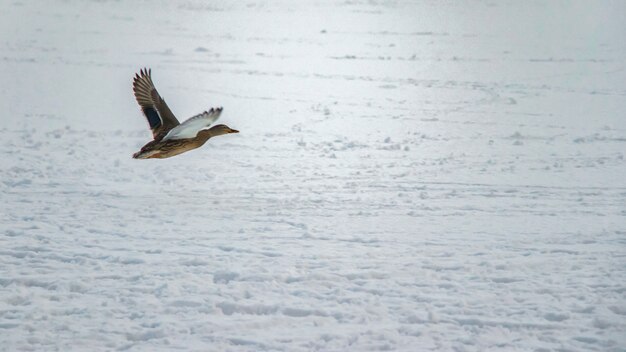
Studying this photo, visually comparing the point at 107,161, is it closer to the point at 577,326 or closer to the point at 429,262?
the point at 429,262

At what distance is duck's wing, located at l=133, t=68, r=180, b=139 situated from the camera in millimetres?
5594

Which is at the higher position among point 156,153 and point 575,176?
point 575,176

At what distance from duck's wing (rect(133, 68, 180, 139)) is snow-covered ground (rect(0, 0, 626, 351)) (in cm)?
104

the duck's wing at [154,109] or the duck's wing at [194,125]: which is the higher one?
the duck's wing at [154,109]

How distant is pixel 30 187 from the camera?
793cm

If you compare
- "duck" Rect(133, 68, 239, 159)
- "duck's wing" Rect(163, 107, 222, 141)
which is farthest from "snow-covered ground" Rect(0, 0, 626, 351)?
"duck's wing" Rect(163, 107, 222, 141)

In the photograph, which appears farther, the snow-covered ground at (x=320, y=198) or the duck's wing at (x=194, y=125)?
the snow-covered ground at (x=320, y=198)

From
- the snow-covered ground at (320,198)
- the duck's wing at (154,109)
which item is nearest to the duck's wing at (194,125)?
the duck's wing at (154,109)

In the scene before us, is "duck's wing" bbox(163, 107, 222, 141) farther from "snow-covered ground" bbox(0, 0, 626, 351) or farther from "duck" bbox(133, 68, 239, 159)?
"snow-covered ground" bbox(0, 0, 626, 351)

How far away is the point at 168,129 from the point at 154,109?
0.36 m

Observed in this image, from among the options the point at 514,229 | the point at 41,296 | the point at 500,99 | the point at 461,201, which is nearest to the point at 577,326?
the point at 514,229

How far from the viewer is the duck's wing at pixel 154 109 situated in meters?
5.59

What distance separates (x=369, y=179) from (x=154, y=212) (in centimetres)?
196

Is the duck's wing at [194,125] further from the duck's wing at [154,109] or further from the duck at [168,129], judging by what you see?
the duck's wing at [154,109]
